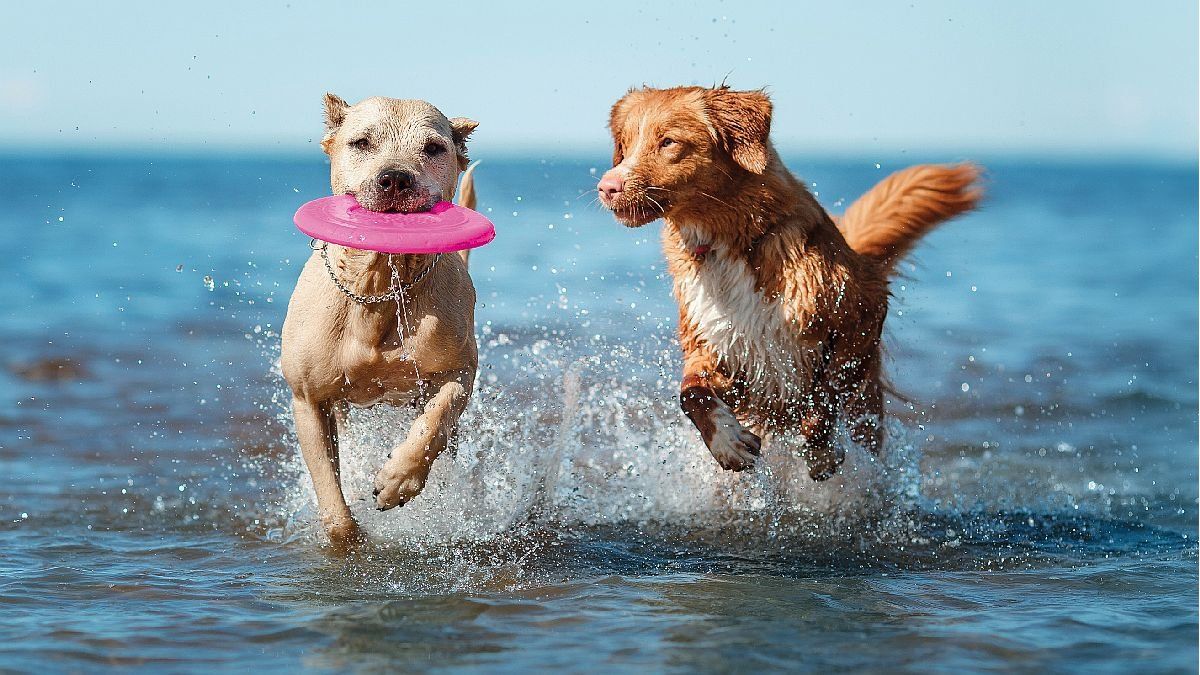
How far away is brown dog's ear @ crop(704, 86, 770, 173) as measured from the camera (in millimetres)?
5902

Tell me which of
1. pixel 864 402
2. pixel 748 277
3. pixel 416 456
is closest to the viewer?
→ pixel 416 456

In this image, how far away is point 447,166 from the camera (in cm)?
529

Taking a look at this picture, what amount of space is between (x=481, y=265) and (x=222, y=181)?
47.0 meters

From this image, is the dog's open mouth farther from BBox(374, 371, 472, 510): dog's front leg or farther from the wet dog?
BBox(374, 371, 472, 510): dog's front leg

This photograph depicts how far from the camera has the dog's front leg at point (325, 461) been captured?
5.61m

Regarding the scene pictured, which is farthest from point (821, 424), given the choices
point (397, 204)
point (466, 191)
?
point (397, 204)

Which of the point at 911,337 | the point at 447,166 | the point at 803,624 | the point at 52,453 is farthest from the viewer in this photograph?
the point at 911,337

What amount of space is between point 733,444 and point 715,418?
0.57 feet

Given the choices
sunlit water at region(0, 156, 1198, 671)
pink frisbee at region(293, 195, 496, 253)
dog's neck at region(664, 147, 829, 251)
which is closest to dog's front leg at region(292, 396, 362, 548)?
sunlit water at region(0, 156, 1198, 671)

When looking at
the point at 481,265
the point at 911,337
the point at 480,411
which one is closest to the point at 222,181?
the point at 481,265

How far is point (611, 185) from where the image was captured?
18.6 ft

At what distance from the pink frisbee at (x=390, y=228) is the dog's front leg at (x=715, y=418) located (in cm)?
155

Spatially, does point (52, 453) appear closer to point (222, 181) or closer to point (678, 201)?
point (678, 201)

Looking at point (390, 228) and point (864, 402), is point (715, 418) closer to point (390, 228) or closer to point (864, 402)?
point (864, 402)
